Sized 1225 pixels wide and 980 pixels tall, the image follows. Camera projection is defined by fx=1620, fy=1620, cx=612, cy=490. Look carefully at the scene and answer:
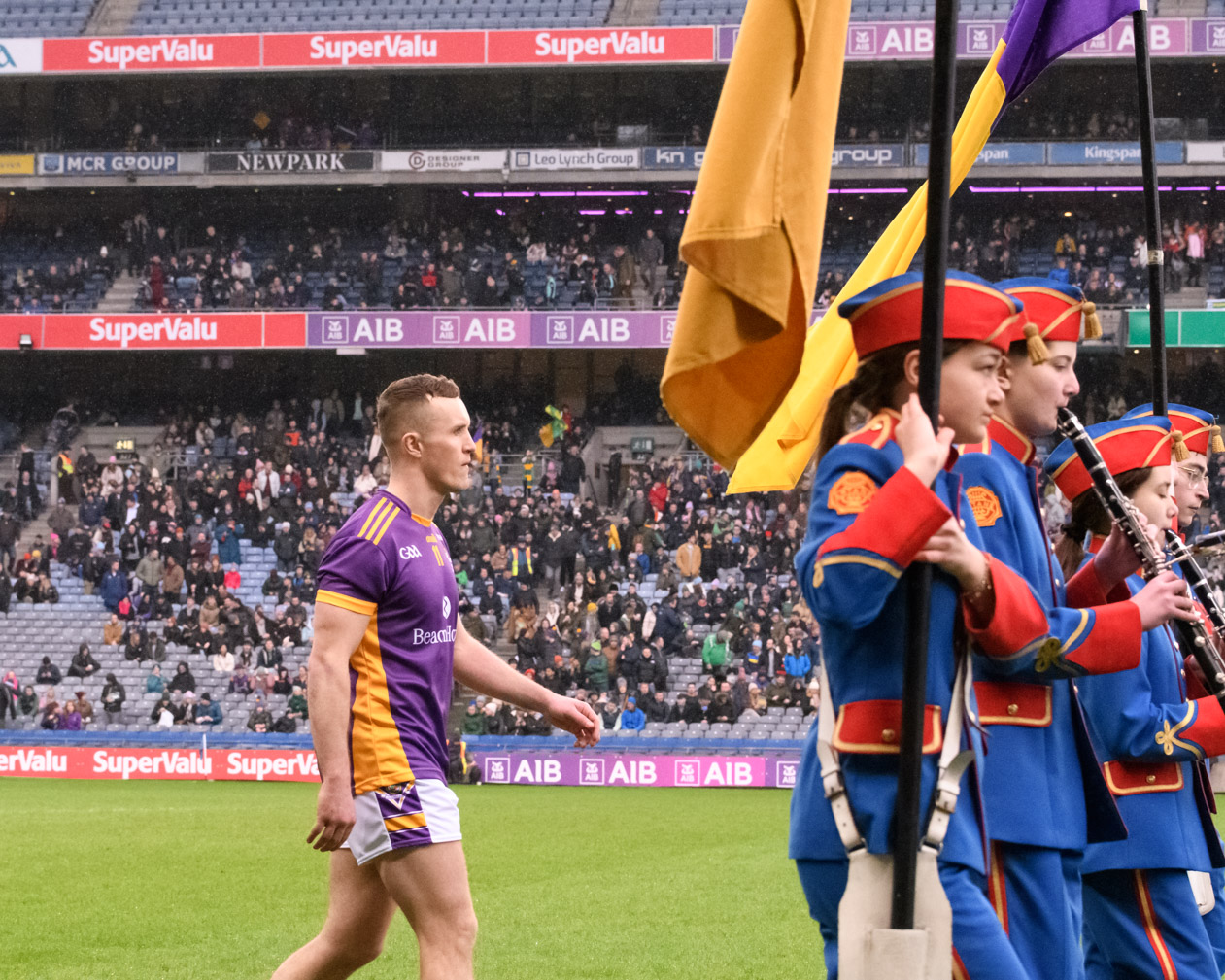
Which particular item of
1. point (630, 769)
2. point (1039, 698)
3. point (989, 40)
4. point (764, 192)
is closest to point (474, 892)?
point (1039, 698)

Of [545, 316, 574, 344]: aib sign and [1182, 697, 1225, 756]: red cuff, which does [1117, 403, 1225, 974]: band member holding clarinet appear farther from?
[545, 316, 574, 344]: aib sign

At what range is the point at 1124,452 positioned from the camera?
4.77 m

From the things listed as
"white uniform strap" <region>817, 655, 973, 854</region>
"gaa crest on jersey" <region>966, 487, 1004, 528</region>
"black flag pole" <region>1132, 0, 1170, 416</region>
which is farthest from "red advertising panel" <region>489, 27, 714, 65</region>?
"white uniform strap" <region>817, 655, 973, 854</region>

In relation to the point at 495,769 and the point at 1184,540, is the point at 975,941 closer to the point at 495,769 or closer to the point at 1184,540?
the point at 1184,540

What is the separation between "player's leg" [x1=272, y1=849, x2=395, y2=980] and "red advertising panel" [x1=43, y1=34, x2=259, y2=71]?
3457cm

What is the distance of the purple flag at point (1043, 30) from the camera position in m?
5.39

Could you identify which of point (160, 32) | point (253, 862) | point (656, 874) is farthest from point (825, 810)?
point (160, 32)

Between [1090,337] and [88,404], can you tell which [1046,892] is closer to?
[1090,337]

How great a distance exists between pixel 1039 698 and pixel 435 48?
3488 cm

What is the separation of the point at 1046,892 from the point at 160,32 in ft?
130

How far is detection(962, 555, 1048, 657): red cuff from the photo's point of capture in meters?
3.26

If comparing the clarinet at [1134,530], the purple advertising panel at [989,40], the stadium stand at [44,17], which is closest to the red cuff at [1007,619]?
the clarinet at [1134,530]

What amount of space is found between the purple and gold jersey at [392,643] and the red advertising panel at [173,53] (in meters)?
34.1

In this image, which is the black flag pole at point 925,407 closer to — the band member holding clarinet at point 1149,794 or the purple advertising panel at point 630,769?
the band member holding clarinet at point 1149,794
